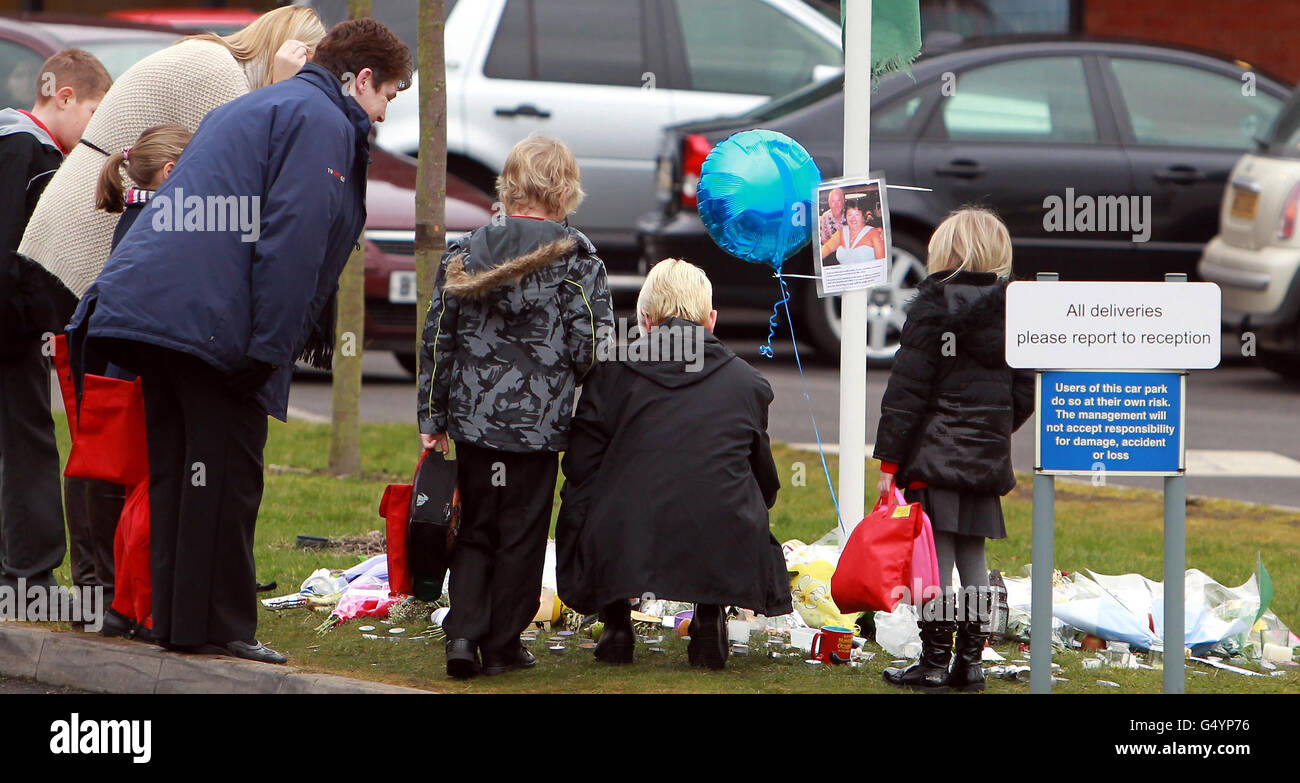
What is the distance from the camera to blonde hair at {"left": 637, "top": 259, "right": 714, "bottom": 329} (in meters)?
5.14

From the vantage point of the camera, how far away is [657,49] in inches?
472

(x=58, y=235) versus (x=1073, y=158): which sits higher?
(x=1073, y=158)

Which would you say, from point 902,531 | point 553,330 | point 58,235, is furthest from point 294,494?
point 902,531

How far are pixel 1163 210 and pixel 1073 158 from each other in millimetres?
708

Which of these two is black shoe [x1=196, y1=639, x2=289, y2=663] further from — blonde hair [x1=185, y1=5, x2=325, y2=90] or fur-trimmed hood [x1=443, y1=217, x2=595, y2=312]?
blonde hair [x1=185, y1=5, x2=325, y2=90]

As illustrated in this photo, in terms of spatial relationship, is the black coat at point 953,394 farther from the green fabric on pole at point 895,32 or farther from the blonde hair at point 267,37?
the blonde hair at point 267,37

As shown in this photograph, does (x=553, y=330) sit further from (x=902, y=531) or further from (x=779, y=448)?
(x=779, y=448)

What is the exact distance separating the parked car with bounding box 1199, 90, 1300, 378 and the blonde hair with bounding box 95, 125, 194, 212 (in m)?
7.21

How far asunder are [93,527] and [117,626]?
0.34 metres

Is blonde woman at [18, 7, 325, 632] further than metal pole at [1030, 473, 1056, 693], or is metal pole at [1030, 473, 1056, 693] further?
blonde woman at [18, 7, 325, 632]

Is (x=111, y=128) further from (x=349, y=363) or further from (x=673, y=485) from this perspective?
(x=349, y=363)

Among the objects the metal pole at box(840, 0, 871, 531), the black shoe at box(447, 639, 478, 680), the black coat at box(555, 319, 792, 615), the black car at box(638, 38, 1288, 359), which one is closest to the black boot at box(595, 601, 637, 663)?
the black coat at box(555, 319, 792, 615)

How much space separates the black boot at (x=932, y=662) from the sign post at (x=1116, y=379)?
705 mm

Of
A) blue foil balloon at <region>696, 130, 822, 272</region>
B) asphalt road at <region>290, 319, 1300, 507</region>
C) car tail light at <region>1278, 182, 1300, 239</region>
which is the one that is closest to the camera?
blue foil balloon at <region>696, 130, 822, 272</region>
